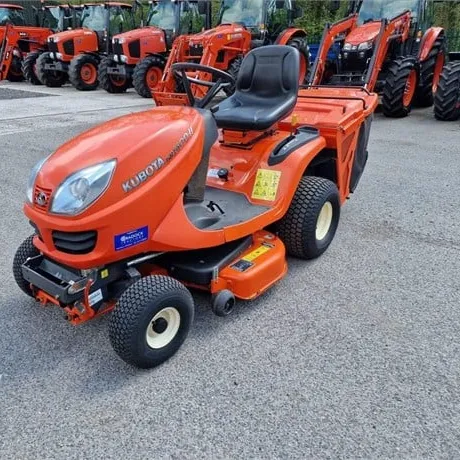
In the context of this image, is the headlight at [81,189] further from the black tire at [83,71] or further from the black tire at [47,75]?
the black tire at [47,75]

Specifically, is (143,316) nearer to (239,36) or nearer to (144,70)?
(239,36)

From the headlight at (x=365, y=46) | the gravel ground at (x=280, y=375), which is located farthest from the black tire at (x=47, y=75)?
the gravel ground at (x=280, y=375)

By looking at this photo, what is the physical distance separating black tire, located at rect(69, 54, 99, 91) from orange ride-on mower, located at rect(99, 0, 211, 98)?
3.64 ft

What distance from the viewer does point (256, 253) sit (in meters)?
2.66

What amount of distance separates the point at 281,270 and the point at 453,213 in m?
1.92

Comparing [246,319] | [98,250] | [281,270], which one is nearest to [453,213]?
[281,270]

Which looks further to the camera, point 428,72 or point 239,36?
point 239,36

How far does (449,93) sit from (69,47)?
9.51 m

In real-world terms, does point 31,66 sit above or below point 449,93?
below

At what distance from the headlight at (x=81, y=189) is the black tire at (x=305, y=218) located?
4.21 ft

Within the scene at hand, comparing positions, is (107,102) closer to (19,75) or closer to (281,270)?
(19,75)

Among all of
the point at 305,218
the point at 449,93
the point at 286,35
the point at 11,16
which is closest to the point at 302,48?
the point at 286,35

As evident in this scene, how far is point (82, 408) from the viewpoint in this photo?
1.98 m

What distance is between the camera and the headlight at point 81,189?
200 centimetres
